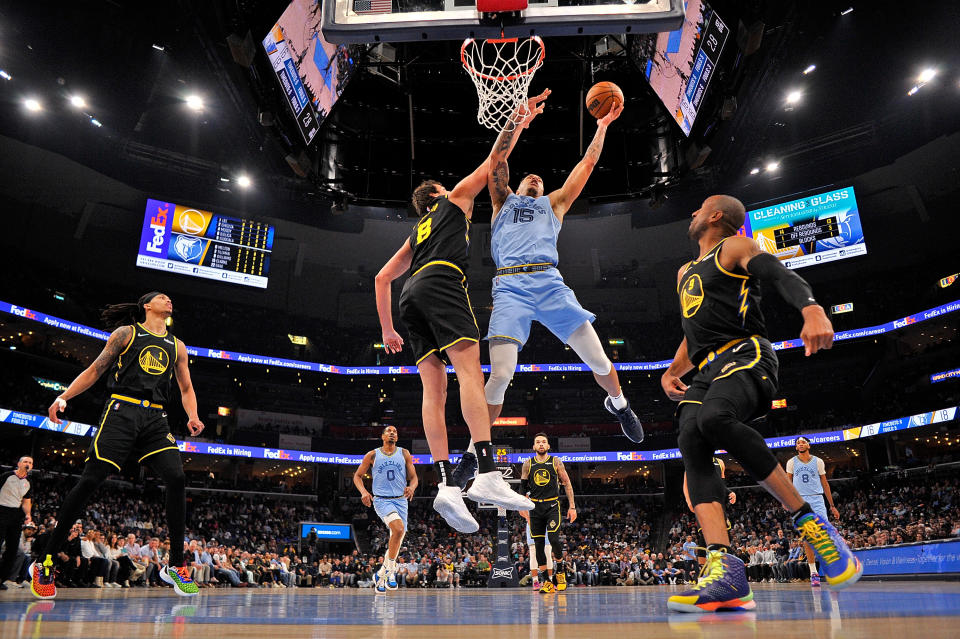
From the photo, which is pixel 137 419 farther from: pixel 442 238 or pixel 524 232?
pixel 524 232

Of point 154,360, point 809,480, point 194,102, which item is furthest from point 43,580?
point 194,102

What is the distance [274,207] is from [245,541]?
591 inches

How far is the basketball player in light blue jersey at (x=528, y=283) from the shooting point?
5.02 meters

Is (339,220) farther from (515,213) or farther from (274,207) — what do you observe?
(515,213)

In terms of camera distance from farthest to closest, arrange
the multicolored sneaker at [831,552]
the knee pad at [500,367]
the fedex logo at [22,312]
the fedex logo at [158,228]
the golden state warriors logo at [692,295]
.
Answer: the fedex logo at [158,228]
the fedex logo at [22,312]
the knee pad at [500,367]
the golden state warriors logo at [692,295]
the multicolored sneaker at [831,552]

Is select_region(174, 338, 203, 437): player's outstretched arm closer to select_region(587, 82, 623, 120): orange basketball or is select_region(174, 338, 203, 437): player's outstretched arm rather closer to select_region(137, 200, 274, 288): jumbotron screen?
select_region(587, 82, 623, 120): orange basketball

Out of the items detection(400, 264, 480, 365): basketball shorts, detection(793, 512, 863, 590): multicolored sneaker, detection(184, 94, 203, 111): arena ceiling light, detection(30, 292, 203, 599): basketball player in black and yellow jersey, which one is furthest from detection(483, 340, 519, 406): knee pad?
detection(184, 94, 203, 111): arena ceiling light

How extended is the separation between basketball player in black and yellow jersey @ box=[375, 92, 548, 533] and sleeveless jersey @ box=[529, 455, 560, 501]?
197 inches

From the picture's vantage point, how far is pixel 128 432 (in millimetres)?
5289

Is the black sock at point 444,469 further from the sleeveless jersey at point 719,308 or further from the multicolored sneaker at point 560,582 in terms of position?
the multicolored sneaker at point 560,582

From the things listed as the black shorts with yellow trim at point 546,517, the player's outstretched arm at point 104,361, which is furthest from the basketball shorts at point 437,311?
the black shorts with yellow trim at point 546,517

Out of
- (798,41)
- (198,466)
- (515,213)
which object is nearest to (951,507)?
(798,41)

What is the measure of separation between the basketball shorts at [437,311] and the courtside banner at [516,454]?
53.8 ft

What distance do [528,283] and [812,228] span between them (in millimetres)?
25889
